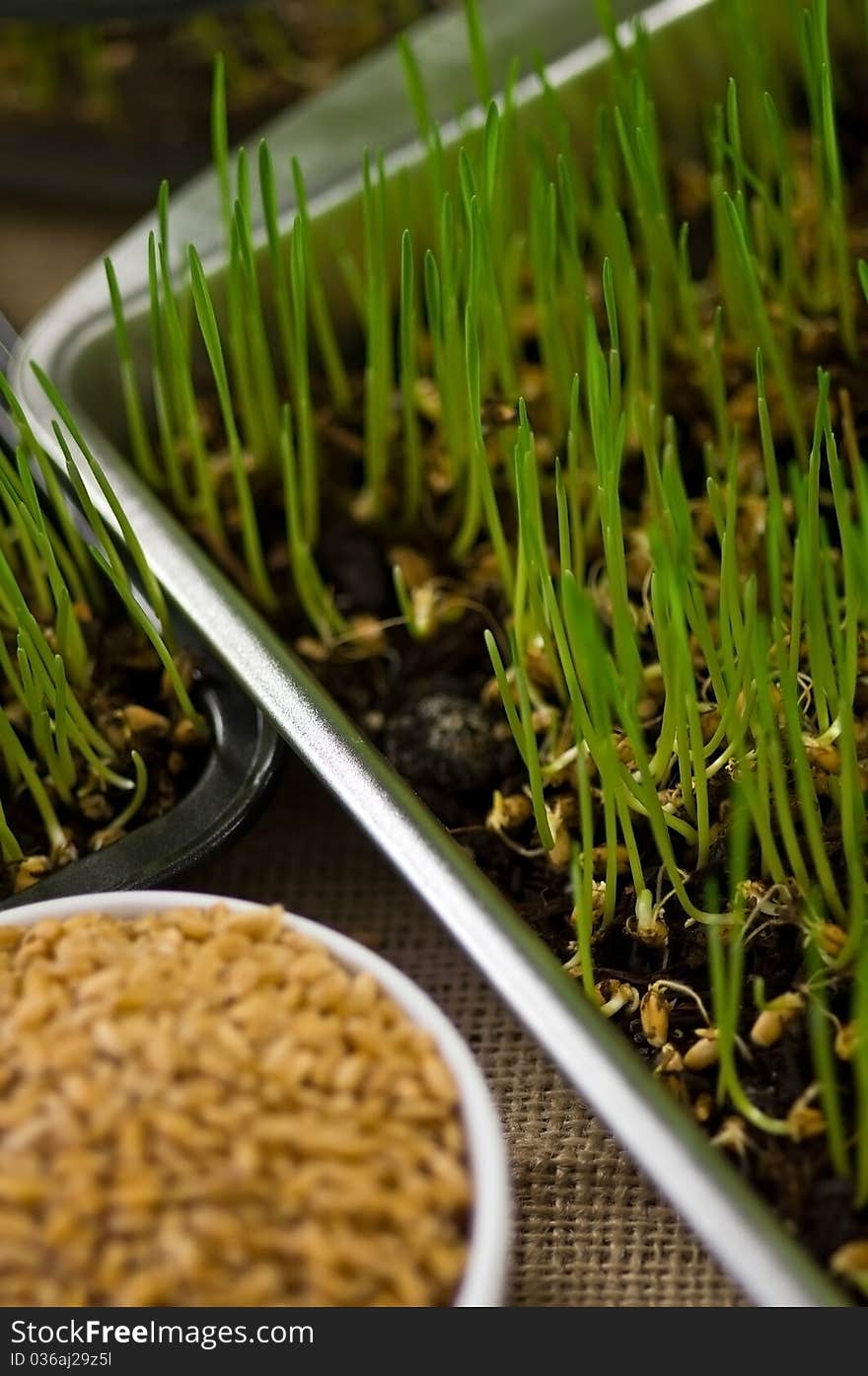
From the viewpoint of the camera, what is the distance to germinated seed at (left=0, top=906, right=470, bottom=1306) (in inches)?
17.9

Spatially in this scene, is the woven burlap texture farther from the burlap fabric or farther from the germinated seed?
the germinated seed

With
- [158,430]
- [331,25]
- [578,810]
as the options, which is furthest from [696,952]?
[331,25]

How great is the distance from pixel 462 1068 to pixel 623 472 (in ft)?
→ 1.31

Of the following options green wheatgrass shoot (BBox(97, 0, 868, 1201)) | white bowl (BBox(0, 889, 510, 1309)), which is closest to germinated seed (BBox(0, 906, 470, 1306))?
white bowl (BBox(0, 889, 510, 1309))

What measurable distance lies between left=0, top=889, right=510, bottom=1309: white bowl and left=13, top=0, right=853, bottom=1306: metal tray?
31 millimetres

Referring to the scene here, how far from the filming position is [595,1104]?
508 mm

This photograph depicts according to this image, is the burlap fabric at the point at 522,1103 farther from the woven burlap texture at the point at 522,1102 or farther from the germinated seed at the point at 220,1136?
the germinated seed at the point at 220,1136

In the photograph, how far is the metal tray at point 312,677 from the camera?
1.60 ft

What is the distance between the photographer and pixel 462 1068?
512 millimetres

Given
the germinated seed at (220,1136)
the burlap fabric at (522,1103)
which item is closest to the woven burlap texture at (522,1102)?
the burlap fabric at (522,1103)

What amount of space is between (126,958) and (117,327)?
1.10 ft

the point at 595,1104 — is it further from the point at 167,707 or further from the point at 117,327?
the point at 117,327

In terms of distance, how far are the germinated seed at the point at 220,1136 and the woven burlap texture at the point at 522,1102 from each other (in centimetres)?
13

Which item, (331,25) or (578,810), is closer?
(578,810)
